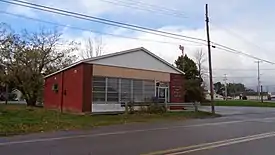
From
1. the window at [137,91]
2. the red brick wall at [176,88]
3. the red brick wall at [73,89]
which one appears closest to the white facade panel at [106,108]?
the red brick wall at [73,89]

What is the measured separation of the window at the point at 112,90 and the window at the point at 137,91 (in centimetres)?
202

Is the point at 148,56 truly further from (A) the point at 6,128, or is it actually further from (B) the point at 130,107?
(A) the point at 6,128

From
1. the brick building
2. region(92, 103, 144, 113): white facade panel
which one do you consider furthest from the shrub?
the brick building

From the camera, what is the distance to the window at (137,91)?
32.0 metres

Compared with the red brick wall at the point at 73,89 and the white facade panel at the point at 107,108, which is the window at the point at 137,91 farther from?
the red brick wall at the point at 73,89

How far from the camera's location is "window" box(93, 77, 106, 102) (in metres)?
29.2

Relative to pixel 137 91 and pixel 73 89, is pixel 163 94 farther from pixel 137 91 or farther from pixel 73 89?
pixel 73 89

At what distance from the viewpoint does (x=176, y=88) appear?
35875mm

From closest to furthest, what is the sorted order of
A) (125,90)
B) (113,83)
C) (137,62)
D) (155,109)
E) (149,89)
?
(155,109)
(113,83)
(125,90)
(137,62)
(149,89)

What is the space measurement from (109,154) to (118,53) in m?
22.0

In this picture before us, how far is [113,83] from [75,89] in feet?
10.6

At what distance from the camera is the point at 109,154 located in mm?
9422

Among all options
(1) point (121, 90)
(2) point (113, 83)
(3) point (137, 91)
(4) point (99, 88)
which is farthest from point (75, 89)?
(3) point (137, 91)

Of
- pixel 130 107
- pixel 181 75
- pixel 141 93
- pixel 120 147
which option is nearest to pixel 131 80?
pixel 141 93
